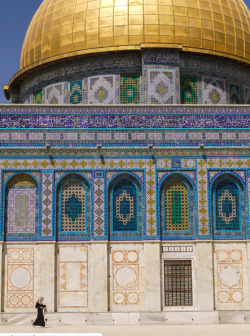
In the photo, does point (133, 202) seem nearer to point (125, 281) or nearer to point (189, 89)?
point (125, 281)

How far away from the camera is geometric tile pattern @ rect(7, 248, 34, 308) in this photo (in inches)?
645

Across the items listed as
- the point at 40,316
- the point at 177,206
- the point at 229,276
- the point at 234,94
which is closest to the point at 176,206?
the point at 177,206

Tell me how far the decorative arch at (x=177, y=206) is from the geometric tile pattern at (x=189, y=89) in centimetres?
404

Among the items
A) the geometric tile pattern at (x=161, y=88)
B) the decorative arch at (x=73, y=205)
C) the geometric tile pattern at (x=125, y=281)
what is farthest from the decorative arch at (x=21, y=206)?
the geometric tile pattern at (x=161, y=88)

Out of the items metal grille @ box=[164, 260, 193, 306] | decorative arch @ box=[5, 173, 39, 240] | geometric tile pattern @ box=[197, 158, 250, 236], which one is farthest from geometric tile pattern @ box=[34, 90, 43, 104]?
metal grille @ box=[164, 260, 193, 306]

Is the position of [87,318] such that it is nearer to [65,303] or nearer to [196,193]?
[65,303]

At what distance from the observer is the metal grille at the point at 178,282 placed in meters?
16.5

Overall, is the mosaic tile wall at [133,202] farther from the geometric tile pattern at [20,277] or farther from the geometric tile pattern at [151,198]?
the geometric tile pattern at [20,277]

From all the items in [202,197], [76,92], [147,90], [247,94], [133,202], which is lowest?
[133,202]

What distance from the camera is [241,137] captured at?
57.0 ft

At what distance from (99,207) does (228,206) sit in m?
3.53

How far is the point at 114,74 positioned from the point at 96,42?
124 centimetres

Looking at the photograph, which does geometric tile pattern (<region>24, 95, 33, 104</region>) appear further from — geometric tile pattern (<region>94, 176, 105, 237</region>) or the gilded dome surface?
geometric tile pattern (<region>94, 176, 105, 237</region>)

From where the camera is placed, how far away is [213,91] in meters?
20.6
